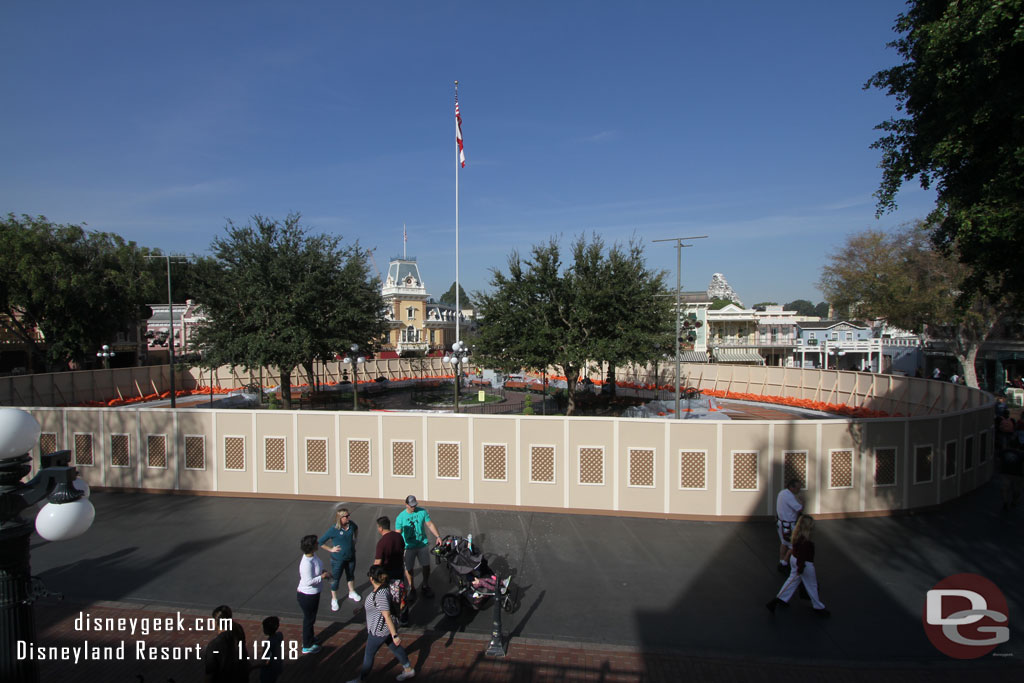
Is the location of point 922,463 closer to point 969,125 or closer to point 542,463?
point 969,125

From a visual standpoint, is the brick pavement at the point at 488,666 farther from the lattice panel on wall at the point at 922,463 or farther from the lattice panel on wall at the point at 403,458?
the lattice panel on wall at the point at 922,463

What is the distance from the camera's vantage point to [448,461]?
Result: 1241 cm

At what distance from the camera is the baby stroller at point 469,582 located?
765 cm

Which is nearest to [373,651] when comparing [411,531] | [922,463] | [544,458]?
[411,531]

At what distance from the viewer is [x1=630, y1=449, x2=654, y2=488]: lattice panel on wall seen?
38.2ft

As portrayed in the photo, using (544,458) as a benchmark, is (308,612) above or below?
below

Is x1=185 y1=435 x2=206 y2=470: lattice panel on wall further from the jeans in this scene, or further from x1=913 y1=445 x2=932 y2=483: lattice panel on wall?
x1=913 y1=445 x2=932 y2=483: lattice panel on wall

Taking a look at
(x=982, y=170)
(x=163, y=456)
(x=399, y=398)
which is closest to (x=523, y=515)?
(x=163, y=456)

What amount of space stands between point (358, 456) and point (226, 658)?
7716 mm

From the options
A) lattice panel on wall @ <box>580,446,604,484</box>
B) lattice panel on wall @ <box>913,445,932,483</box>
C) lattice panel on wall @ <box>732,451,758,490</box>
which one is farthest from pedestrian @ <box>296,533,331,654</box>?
lattice panel on wall @ <box>913,445,932,483</box>

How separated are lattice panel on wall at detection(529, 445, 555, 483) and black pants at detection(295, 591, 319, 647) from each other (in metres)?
6.02

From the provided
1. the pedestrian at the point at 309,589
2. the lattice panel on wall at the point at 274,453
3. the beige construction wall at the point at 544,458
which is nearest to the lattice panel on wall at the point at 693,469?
the beige construction wall at the point at 544,458

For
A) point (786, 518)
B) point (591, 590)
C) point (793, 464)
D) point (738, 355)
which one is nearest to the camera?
point (591, 590)

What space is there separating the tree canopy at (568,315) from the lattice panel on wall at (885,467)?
1213 cm
